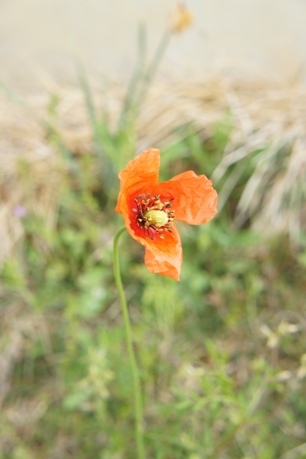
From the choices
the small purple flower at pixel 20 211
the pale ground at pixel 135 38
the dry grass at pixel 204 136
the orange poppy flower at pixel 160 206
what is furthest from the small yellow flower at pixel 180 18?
the orange poppy flower at pixel 160 206

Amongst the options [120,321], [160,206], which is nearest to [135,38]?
[120,321]

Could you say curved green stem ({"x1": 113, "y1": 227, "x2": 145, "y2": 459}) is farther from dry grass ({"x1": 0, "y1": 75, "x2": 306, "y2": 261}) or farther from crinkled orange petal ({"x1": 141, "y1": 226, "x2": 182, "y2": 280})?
dry grass ({"x1": 0, "y1": 75, "x2": 306, "y2": 261})

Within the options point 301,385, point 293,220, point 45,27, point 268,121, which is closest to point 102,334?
point 301,385

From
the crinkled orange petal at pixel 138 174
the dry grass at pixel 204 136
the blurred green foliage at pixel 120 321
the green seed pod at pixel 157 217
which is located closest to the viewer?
the crinkled orange petal at pixel 138 174

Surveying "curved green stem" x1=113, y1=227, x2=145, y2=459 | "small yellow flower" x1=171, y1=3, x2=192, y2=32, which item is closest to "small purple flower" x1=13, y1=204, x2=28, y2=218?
"small yellow flower" x1=171, y1=3, x2=192, y2=32

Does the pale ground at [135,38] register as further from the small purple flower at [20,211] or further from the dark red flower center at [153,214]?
the dark red flower center at [153,214]

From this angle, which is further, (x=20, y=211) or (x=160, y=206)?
(x=20, y=211)

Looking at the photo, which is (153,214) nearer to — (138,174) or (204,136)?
(138,174)
